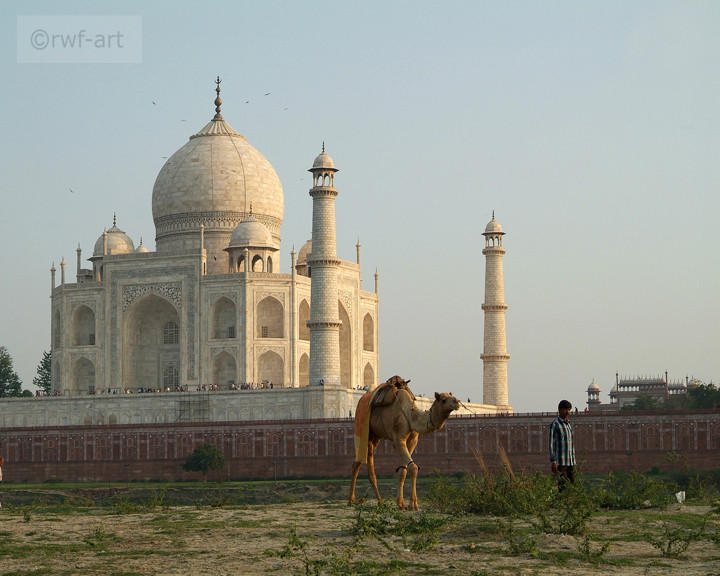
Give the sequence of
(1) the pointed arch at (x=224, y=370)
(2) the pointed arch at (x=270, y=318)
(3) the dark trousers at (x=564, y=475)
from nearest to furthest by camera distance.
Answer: (3) the dark trousers at (x=564, y=475) < (1) the pointed arch at (x=224, y=370) < (2) the pointed arch at (x=270, y=318)

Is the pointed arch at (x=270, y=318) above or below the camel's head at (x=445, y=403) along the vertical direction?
above

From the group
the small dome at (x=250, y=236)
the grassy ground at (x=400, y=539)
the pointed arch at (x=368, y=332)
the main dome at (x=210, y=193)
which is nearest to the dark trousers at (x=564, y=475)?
the grassy ground at (x=400, y=539)

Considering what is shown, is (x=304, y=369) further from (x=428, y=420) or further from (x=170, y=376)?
(x=428, y=420)

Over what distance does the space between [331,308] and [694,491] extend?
27653 mm

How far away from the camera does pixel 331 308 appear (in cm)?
4209

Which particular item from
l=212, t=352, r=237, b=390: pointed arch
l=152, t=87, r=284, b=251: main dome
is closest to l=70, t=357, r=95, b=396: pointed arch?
l=212, t=352, r=237, b=390: pointed arch

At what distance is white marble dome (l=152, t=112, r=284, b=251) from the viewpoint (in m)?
51.1

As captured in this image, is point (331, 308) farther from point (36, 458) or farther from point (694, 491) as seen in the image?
point (694, 491)

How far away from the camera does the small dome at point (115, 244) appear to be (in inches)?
1984

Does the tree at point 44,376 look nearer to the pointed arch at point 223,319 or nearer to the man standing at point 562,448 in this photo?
the pointed arch at point 223,319

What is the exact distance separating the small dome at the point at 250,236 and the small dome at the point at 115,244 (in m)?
5.02

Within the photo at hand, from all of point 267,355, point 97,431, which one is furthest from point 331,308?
point 97,431

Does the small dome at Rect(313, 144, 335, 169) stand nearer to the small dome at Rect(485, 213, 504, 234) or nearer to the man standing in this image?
the small dome at Rect(485, 213, 504, 234)

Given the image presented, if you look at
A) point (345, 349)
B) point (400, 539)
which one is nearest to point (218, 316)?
point (345, 349)
